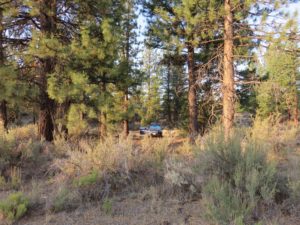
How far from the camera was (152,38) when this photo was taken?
43.9 feet

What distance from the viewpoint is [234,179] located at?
452 cm

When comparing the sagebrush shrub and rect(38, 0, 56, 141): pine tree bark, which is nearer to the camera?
the sagebrush shrub

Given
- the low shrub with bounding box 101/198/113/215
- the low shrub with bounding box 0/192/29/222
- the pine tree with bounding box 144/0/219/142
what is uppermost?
the pine tree with bounding box 144/0/219/142

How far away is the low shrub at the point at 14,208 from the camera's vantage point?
4.41 metres

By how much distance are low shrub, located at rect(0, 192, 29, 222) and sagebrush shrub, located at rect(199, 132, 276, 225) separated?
2642mm

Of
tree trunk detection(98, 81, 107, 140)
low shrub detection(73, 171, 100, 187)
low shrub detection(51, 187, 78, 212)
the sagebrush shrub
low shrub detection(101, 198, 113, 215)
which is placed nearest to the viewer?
the sagebrush shrub

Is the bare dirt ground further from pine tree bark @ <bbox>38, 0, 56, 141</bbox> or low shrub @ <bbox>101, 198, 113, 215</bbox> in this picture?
pine tree bark @ <bbox>38, 0, 56, 141</bbox>

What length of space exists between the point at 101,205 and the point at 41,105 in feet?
23.7

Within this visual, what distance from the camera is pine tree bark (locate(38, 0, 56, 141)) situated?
10789 millimetres

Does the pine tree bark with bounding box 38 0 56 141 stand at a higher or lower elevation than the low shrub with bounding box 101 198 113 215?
higher

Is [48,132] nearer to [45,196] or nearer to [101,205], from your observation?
[45,196]

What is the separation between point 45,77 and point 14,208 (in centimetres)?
716

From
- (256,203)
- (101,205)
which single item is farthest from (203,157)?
(101,205)

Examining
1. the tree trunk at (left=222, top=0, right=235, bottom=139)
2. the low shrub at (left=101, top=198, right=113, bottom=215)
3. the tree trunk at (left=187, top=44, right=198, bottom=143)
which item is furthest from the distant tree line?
the low shrub at (left=101, top=198, right=113, bottom=215)
